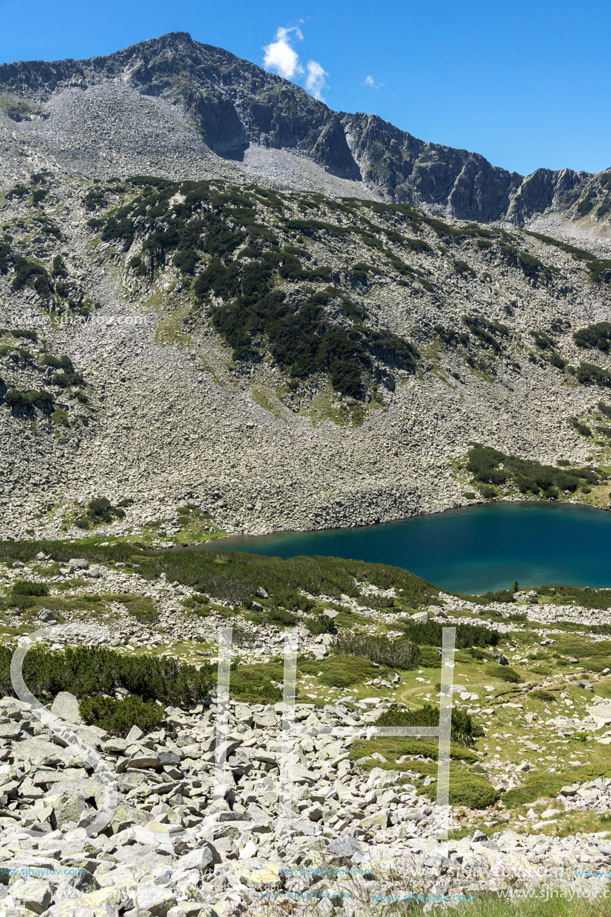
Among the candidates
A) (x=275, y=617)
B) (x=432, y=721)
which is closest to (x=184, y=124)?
(x=275, y=617)

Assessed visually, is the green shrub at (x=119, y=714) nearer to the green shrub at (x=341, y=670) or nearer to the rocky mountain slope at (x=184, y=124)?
the green shrub at (x=341, y=670)

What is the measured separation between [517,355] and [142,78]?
139988 mm

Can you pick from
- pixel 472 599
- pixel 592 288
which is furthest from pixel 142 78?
pixel 472 599

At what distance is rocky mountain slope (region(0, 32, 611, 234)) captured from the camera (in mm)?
128875

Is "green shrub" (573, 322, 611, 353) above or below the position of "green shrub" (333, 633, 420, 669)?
above

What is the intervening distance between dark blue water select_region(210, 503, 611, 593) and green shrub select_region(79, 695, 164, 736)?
32.9m

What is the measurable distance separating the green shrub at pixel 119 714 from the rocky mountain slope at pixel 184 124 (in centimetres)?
13288

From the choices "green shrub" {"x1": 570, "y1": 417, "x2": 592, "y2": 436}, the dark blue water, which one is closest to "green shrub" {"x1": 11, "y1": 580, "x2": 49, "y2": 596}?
the dark blue water

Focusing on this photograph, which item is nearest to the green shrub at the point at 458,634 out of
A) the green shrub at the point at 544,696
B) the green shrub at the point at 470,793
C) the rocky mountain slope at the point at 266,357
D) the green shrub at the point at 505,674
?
the green shrub at the point at 505,674

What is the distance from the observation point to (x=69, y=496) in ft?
182

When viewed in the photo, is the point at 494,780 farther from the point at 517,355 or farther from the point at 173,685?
the point at 517,355

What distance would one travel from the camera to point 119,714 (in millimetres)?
12242

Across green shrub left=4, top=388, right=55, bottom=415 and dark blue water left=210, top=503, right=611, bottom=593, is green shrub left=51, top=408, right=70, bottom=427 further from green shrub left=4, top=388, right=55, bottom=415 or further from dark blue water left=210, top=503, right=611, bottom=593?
dark blue water left=210, top=503, right=611, bottom=593

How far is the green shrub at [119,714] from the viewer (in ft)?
39.2
